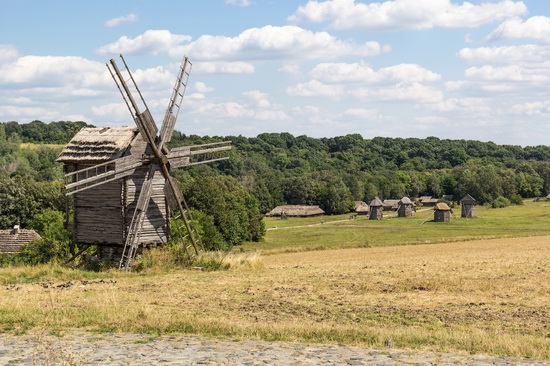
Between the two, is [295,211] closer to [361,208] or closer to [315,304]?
[361,208]

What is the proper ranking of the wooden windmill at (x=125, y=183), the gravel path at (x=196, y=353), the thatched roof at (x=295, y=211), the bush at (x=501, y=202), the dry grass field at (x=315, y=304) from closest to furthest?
the gravel path at (x=196, y=353) < the dry grass field at (x=315, y=304) < the wooden windmill at (x=125, y=183) < the thatched roof at (x=295, y=211) < the bush at (x=501, y=202)

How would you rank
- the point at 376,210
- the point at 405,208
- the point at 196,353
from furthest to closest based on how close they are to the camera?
the point at 405,208
the point at 376,210
the point at 196,353

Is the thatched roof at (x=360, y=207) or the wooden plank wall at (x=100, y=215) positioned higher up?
the wooden plank wall at (x=100, y=215)

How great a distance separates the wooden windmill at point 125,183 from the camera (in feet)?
98.5

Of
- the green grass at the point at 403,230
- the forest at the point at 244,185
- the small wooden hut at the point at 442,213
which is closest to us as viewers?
the forest at the point at 244,185

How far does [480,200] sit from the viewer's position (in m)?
145

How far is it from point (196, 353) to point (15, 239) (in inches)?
2016

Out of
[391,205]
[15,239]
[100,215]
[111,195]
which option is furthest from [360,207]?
[111,195]

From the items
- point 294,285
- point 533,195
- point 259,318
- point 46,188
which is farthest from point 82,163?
point 533,195

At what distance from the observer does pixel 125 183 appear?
98.8ft

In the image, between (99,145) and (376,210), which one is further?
(376,210)

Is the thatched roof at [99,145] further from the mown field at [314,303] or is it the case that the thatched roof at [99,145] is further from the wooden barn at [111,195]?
the mown field at [314,303]

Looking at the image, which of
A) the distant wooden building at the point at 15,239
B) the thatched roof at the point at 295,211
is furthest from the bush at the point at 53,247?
the thatched roof at the point at 295,211

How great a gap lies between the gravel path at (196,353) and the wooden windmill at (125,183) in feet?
52.2
